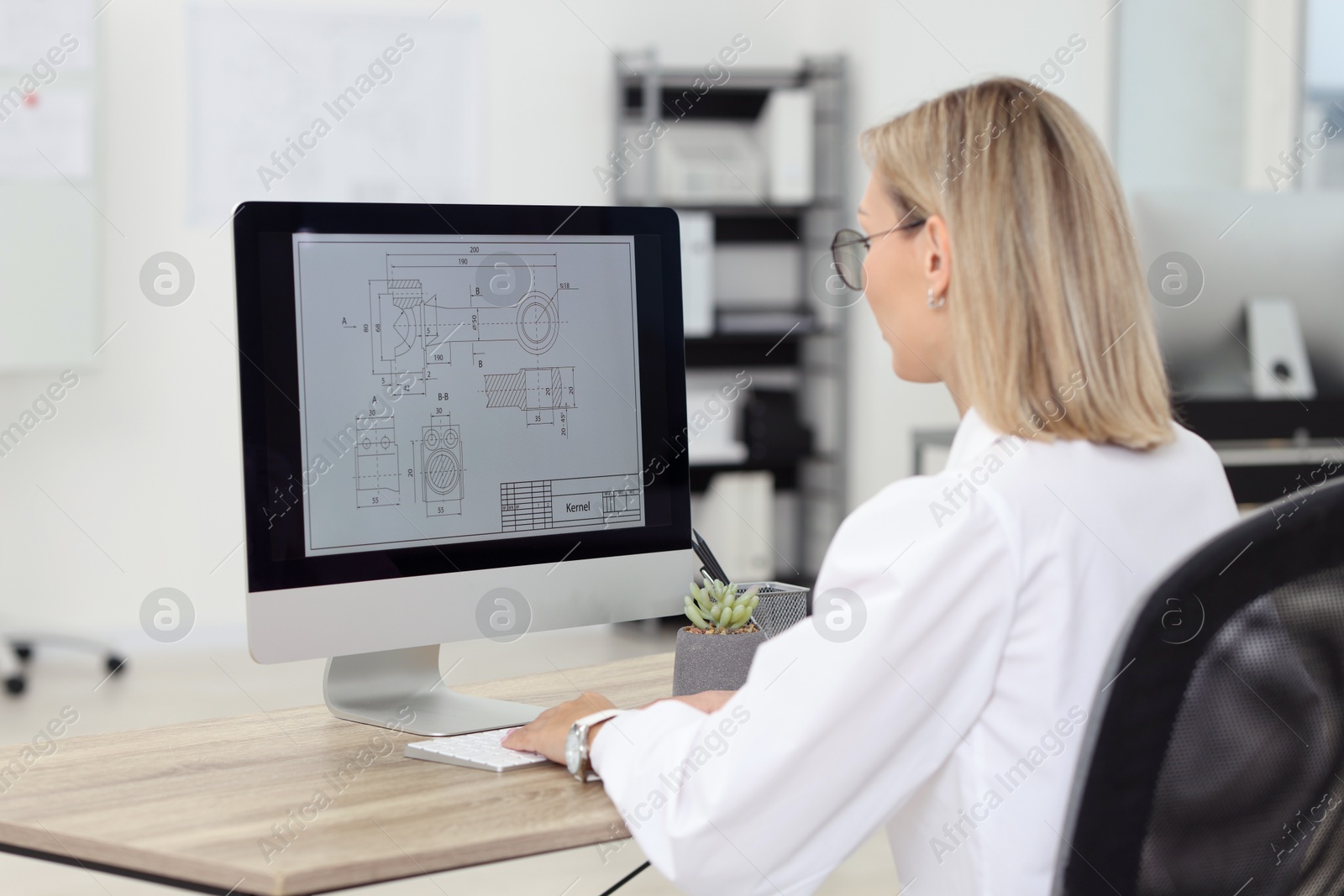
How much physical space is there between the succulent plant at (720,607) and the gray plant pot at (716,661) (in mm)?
17

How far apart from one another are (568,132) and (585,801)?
3685 mm

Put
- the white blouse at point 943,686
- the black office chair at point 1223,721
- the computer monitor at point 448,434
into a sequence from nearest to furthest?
the black office chair at point 1223,721 → the white blouse at point 943,686 → the computer monitor at point 448,434

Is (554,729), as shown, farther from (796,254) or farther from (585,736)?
(796,254)

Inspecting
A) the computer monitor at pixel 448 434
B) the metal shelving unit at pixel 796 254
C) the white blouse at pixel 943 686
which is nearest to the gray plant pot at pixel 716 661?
the computer monitor at pixel 448 434

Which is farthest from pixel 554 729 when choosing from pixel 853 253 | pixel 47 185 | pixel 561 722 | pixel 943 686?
pixel 47 185

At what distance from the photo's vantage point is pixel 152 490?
13.3 ft

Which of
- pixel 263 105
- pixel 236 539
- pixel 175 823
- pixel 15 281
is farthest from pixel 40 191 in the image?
pixel 175 823

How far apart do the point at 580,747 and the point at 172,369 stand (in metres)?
3.44

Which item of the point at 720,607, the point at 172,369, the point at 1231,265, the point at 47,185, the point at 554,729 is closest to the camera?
the point at 554,729

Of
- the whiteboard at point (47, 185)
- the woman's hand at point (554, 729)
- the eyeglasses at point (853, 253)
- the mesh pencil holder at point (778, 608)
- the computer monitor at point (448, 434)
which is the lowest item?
the woman's hand at point (554, 729)

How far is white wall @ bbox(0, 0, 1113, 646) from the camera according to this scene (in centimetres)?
395

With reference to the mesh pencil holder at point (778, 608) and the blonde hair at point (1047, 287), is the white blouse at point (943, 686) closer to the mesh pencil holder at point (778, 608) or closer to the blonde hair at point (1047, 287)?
the blonde hair at point (1047, 287)

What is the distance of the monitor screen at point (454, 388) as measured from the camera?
118 centimetres

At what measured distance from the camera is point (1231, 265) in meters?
2.98
